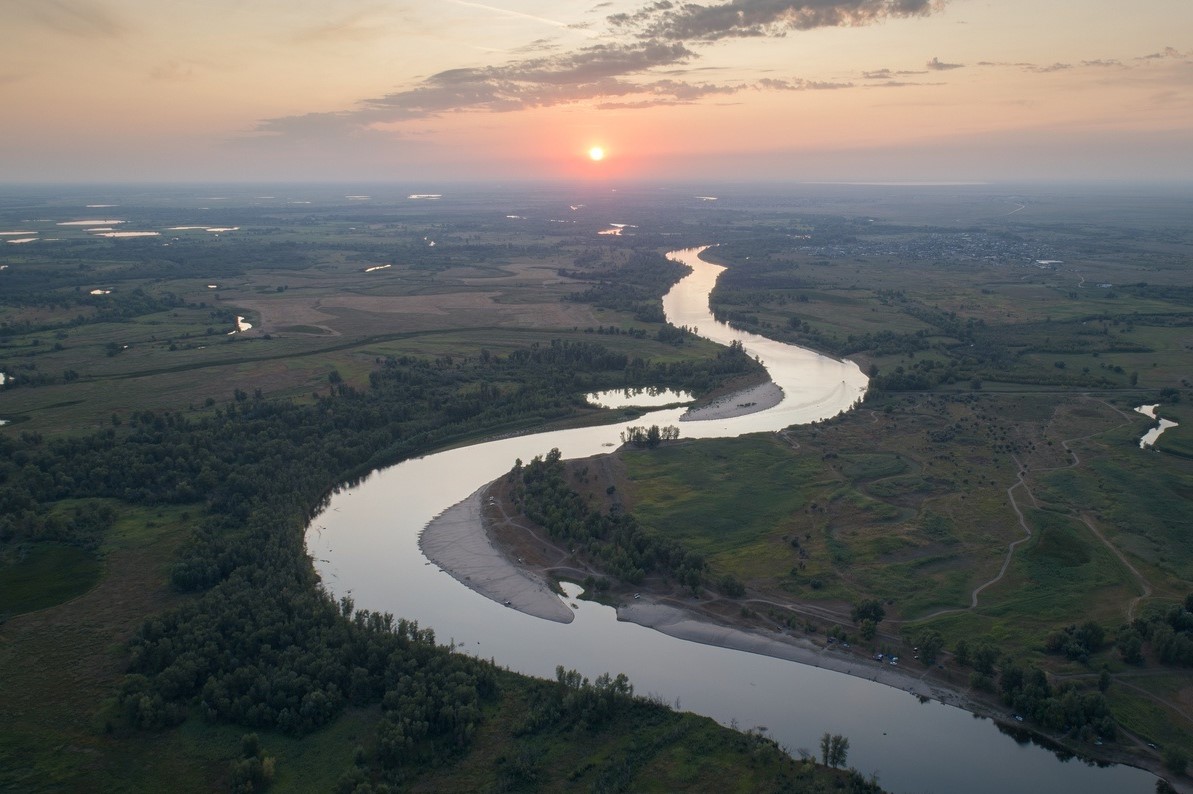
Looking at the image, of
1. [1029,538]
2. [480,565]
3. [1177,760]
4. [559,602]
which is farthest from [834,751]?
[1029,538]

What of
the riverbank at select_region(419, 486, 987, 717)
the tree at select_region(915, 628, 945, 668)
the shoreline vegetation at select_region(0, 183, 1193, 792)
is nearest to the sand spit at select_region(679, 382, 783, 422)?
the shoreline vegetation at select_region(0, 183, 1193, 792)

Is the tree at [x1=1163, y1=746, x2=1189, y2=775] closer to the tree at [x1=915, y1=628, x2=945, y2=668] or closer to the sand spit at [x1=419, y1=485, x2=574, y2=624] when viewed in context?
the tree at [x1=915, y1=628, x2=945, y2=668]

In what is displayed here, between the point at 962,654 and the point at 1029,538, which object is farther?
the point at 1029,538

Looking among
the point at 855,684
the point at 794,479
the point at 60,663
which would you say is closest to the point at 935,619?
the point at 855,684

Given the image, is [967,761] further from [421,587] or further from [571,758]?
[421,587]

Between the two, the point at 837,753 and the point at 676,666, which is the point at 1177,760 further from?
the point at 676,666

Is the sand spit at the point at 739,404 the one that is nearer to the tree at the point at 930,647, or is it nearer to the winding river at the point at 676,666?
the winding river at the point at 676,666
